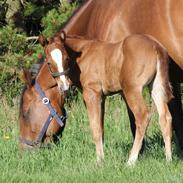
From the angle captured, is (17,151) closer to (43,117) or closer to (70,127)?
(43,117)

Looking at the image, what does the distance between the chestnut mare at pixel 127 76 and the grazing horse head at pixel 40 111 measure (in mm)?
314

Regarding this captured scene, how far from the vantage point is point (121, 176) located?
562 centimetres

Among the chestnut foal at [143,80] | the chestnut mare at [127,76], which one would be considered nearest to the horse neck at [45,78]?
the chestnut mare at [127,76]

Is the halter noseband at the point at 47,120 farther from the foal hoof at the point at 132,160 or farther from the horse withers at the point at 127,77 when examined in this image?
the foal hoof at the point at 132,160

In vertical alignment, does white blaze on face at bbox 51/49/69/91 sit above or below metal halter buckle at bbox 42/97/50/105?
above

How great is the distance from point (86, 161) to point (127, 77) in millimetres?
943

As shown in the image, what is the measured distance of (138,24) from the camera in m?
6.59

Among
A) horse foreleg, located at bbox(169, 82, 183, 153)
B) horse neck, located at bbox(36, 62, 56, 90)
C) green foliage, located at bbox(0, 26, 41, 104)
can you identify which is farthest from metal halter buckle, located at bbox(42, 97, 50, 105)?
green foliage, located at bbox(0, 26, 41, 104)

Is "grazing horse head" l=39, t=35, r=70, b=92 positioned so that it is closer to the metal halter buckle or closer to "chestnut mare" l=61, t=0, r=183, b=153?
the metal halter buckle

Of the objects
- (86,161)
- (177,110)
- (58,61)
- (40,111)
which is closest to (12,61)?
(40,111)

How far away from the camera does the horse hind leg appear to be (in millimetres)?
6066

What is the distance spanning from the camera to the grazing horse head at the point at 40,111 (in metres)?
6.54

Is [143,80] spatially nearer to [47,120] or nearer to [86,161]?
[86,161]

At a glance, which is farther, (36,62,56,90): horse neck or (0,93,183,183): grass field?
(36,62,56,90): horse neck
